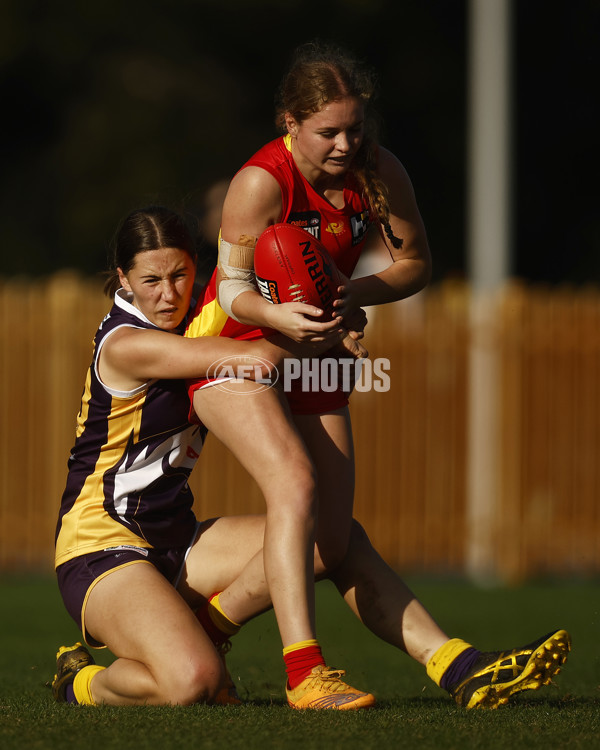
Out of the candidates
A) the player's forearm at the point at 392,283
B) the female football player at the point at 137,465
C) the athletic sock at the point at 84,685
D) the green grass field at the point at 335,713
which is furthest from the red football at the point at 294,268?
the athletic sock at the point at 84,685

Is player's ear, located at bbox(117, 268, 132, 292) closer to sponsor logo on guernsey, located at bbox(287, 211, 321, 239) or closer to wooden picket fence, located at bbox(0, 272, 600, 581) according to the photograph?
sponsor logo on guernsey, located at bbox(287, 211, 321, 239)

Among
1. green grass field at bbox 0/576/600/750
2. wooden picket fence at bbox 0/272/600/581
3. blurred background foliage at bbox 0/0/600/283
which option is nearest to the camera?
green grass field at bbox 0/576/600/750

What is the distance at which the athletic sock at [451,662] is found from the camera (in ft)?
13.4

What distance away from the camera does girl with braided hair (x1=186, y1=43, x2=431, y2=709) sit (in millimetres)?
3947

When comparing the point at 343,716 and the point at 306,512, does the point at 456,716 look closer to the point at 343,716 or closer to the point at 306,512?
the point at 343,716

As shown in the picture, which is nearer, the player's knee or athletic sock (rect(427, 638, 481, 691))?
the player's knee

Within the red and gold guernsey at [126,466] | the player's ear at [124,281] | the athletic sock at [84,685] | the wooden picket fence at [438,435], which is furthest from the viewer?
the wooden picket fence at [438,435]

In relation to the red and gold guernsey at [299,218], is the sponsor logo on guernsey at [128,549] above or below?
below

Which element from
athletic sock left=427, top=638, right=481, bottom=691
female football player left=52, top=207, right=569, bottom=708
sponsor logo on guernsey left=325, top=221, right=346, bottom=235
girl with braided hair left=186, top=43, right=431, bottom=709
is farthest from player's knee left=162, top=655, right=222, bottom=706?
sponsor logo on guernsey left=325, top=221, right=346, bottom=235

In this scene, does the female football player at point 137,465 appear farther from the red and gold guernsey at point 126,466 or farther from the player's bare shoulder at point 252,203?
the player's bare shoulder at point 252,203

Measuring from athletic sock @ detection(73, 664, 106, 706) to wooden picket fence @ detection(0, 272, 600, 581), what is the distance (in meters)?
5.58

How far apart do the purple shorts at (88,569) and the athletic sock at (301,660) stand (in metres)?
0.68

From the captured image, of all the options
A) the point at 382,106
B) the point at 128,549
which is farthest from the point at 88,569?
the point at 382,106

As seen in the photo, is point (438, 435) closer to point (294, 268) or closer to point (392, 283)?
point (392, 283)
